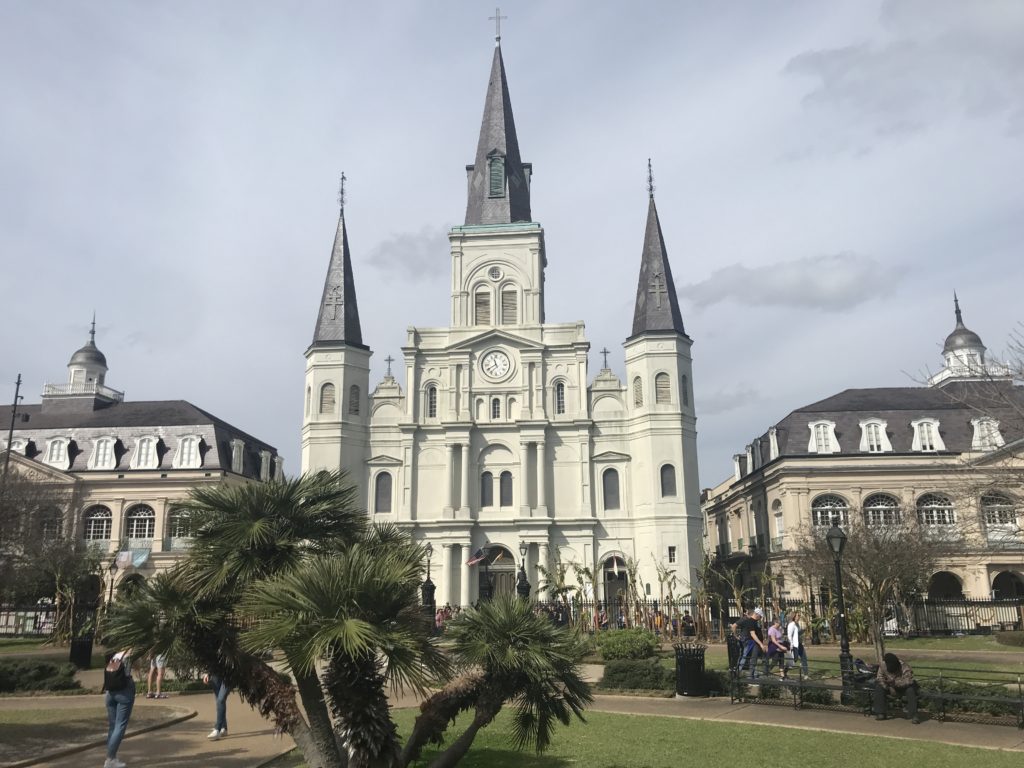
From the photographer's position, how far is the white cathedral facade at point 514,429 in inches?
1905

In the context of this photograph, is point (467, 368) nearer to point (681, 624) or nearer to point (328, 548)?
point (681, 624)

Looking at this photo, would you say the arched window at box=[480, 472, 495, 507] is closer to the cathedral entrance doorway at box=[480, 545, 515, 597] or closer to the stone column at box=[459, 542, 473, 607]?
the cathedral entrance doorway at box=[480, 545, 515, 597]

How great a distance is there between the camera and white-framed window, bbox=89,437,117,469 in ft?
167

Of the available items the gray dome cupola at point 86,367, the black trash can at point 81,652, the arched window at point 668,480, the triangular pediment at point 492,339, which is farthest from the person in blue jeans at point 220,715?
the gray dome cupola at point 86,367

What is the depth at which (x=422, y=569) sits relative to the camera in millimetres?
9805

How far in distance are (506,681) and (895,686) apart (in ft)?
27.8

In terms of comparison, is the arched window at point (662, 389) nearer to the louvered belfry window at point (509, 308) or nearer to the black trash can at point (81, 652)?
the louvered belfry window at point (509, 308)

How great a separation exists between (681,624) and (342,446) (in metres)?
24.5

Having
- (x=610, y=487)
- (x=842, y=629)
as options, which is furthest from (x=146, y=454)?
(x=842, y=629)

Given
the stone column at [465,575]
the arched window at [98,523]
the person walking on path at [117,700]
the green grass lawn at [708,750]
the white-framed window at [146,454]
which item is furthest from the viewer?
the white-framed window at [146,454]

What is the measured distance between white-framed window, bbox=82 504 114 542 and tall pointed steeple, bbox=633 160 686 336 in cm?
3369

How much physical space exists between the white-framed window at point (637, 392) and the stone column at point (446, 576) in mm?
13914

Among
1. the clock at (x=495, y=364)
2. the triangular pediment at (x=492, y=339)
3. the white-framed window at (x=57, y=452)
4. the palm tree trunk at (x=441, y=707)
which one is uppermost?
the triangular pediment at (x=492, y=339)

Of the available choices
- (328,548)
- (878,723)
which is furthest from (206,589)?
(878,723)
